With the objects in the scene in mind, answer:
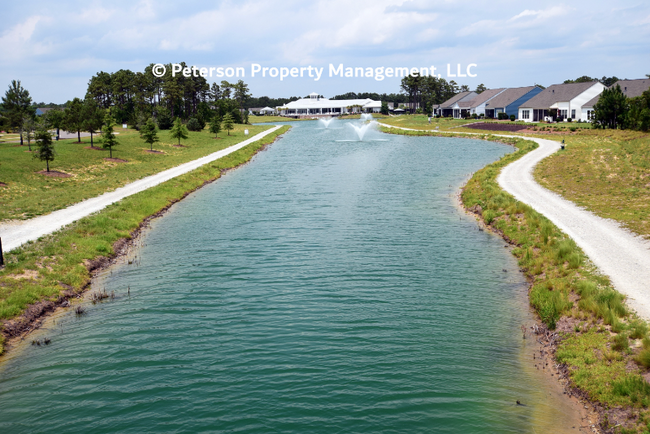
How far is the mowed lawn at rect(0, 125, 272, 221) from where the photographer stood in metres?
31.0

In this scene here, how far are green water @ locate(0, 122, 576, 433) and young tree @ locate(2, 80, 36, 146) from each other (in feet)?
125

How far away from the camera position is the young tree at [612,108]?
68125 mm

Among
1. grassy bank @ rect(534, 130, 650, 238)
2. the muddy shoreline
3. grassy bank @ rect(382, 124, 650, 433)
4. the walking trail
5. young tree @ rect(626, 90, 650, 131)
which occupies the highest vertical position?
young tree @ rect(626, 90, 650, 131)

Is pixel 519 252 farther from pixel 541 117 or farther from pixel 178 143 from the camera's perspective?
pixel 541 117

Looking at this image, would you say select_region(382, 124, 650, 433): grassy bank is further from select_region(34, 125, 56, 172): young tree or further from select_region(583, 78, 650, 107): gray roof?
select_region(583, 78, 650, 107): gray roof

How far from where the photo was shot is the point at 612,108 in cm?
6988

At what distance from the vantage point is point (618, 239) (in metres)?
20.3

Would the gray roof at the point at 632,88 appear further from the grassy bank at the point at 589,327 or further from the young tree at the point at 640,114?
the grassy bank at the point at 589,327

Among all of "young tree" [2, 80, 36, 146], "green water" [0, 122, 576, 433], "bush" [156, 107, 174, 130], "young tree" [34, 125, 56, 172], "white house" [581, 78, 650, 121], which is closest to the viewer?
"green water" [0, 122, 576, 433]

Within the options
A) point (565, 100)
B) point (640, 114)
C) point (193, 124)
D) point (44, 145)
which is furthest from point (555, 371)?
point (565, 100)

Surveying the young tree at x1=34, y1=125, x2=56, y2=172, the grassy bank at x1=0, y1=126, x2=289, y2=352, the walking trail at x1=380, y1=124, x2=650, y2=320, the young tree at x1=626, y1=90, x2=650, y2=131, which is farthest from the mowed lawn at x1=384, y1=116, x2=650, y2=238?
the young tree at x1=34, y1=125, x2=56, y2=172

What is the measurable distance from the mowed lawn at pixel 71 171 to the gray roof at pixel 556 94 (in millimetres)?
65532

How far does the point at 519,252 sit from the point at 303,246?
31.2ft

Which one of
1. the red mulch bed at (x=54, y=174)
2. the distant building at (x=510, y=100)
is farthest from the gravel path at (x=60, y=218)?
the distant building at (x=510, y=100)
